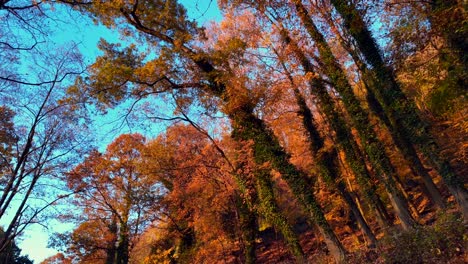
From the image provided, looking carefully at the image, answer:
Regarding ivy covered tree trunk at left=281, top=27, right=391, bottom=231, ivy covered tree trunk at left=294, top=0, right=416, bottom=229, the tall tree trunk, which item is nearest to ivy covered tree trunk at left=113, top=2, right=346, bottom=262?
the tall tree trunk

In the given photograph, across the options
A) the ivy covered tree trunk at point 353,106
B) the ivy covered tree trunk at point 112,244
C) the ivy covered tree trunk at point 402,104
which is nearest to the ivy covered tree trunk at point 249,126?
the ivy covered tree trunk at point 353,106

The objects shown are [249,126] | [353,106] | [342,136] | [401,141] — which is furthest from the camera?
[401,141]

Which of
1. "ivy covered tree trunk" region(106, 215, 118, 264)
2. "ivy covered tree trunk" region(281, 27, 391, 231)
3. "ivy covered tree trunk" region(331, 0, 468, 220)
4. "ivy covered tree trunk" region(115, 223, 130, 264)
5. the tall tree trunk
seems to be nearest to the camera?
"ivy covered tree trunk" region(331, 0, 468, 220)

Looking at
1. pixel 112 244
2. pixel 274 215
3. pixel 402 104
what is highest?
pixel 402 104

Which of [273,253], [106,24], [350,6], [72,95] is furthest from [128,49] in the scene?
[273,253]

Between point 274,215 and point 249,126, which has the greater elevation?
point 249,126

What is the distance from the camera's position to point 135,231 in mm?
17688

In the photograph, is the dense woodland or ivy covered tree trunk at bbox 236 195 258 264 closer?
the dense woodland

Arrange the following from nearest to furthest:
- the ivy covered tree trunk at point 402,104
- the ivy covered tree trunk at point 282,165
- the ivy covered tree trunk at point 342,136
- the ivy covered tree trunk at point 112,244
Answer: the ivy covered tree trunk at point 402,104, the ivy covered tree trunk at point 282,165, the ivy covered tree trunk at point 342,136, the ivy covered tree trunk at point 112,244

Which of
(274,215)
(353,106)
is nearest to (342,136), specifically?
(353,106)

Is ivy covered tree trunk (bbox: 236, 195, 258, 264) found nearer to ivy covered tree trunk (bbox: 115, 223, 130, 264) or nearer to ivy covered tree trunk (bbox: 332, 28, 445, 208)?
ivy covered tree trunk (bbox: 115, 223, 130, 264)

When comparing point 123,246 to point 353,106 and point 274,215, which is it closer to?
point 274,215

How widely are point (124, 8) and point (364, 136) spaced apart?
986 centimetres

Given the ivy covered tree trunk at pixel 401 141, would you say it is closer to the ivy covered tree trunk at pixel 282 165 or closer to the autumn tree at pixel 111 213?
the ivy covered tree trunk at pixel 282 165
